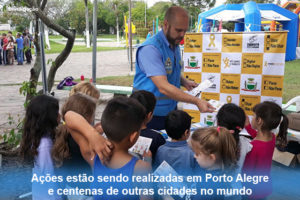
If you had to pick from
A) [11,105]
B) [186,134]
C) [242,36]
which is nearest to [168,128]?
[186,134]

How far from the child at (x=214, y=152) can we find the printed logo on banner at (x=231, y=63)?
9.36ft

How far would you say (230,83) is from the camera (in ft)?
15.4

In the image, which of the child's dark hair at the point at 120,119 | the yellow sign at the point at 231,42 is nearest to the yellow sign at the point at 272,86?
the yellow sign at the point at 231,42

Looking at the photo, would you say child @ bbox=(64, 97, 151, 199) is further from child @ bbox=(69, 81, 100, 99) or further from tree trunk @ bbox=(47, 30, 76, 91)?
tree trunk @ bbox=(47, 30, 76, 91)

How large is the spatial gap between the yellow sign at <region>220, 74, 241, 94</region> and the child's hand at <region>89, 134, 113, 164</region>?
3.34 meters

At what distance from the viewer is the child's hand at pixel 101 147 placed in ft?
5.15

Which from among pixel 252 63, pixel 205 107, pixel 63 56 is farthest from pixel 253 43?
pixel 63 56

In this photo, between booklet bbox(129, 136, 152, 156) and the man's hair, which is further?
the man's hair

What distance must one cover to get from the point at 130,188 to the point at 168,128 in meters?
0.73

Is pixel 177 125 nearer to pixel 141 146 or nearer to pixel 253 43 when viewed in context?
pixel 141 146

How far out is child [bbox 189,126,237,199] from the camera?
6.30 ft

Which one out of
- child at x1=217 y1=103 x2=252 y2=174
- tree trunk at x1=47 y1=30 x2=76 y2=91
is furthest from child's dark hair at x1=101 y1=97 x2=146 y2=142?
tree trunk at x1=47 y1=30 x2=76 y2=91

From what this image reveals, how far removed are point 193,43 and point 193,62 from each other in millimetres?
305

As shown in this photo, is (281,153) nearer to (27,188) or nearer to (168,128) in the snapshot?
(168,128)
